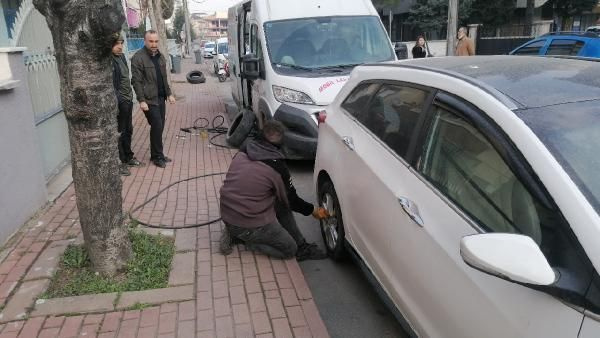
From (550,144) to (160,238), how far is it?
10.5 ft

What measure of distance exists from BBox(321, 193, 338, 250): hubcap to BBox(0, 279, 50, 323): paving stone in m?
2.14

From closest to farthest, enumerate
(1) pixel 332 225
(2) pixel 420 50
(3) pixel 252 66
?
(1) pixel 332 225
(3) pixel 252 66
(2) pixel 420 50

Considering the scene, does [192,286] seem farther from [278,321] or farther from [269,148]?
[269,148]

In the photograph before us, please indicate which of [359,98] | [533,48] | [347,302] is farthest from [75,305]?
[533,48]

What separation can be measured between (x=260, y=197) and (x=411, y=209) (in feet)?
4.99

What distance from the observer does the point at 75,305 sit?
326cm

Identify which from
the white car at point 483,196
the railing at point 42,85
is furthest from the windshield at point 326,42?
the white car at point 483,196

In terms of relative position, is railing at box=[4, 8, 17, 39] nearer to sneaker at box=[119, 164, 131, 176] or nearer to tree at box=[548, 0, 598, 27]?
sneaker at box=[119, 164, 131, 176]

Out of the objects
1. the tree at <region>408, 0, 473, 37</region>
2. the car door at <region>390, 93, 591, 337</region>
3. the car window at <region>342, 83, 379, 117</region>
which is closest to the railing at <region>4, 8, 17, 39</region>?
the car window at <region>342, 83, 379, 117</region>

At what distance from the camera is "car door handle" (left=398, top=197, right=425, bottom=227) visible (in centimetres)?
257

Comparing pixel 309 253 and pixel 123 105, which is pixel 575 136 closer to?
pixel 309 253

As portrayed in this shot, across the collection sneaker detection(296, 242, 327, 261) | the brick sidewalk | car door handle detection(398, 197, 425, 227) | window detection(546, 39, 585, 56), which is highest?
window detection(546, 39, 585, 56)

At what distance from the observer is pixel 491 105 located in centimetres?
233

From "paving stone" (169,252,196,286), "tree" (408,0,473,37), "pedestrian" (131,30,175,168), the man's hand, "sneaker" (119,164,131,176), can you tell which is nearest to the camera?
"paving stone" (169,252,196,286)
